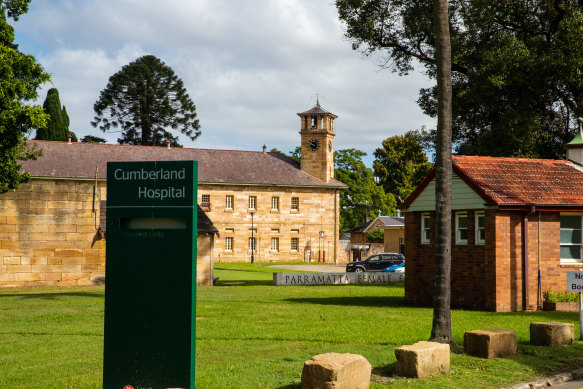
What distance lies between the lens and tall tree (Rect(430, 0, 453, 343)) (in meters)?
12.7

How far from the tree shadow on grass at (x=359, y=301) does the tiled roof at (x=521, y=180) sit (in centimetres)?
478

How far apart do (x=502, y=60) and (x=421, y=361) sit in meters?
22.6

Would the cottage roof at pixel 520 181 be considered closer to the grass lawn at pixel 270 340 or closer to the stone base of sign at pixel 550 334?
the grass lawn at pixel 270 340

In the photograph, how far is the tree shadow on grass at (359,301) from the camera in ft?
73.6

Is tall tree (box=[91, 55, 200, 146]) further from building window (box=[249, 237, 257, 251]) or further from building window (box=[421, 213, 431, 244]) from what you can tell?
building window (box=[421, 213, 431, 244])

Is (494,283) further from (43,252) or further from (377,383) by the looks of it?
(43,252)

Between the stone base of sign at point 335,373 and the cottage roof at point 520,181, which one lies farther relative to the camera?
the cottage roof at point 520,181

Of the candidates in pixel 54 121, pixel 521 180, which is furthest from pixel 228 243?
pixel 521 180

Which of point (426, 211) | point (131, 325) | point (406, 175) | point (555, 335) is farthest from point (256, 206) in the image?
point (131, 325)

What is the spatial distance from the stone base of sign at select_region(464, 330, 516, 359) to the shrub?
9550 mm

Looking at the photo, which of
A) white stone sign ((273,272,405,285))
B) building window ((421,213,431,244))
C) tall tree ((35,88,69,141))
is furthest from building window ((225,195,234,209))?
building window ((421,213,431,244))

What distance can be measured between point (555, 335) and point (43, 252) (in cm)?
2379

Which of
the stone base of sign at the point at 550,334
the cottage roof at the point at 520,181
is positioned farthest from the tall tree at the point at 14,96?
the stone base of sign at the point at 550,334

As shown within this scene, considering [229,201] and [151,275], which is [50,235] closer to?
[151,275]
